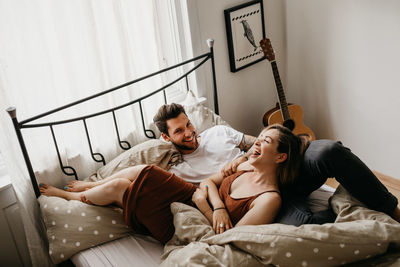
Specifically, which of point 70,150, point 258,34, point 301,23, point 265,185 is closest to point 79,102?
point 70,150

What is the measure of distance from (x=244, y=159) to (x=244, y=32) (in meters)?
1.08

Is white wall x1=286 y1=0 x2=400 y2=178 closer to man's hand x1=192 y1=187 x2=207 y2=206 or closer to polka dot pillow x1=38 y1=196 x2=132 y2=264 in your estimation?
man's hand x1=192 y1=187 x2=207 y2=206

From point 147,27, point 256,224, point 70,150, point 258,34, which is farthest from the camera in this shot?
point 258,34

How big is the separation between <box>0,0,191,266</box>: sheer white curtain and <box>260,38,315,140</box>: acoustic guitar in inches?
28.3

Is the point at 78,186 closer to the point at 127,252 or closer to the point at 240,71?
the point at 127,252

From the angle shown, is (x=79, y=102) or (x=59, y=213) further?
(x=79, y=102)

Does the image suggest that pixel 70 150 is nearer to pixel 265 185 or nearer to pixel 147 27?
pixel 147 27

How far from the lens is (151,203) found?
1.66m

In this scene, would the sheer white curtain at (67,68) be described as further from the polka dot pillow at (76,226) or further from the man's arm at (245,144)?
the man's arm at (245,144)

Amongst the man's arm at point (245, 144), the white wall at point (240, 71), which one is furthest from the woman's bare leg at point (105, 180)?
the white wall at point (240, 71)

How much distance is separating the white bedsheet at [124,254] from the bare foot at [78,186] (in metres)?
0.32

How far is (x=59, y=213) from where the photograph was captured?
5.53 ft

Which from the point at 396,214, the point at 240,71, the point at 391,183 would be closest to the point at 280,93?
the point at 240,71

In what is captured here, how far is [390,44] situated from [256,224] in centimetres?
155
